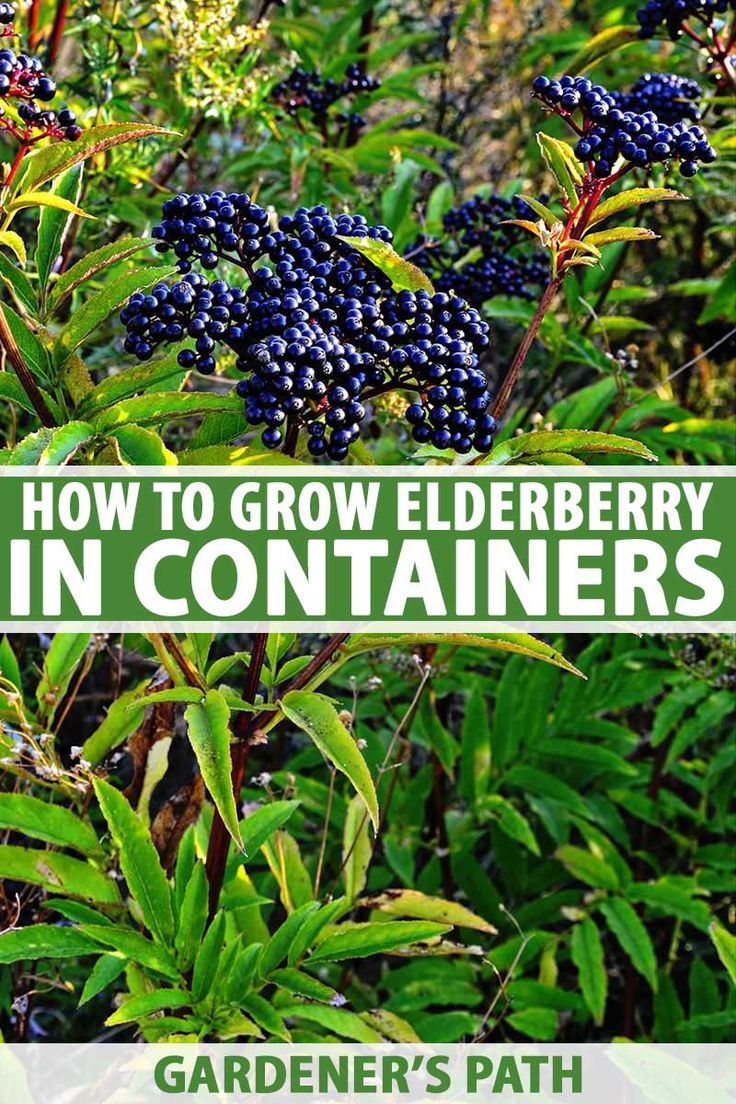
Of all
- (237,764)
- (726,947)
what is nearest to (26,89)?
(237,764)

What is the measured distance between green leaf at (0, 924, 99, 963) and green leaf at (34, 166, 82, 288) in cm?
103

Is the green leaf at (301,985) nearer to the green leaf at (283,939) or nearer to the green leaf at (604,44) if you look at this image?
the green leaf at (283,939)

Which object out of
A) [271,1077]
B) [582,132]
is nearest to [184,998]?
[271,1077]

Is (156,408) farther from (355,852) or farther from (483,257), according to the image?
(483,257)

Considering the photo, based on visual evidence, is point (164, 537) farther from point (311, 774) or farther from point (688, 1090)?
point (311, 774)

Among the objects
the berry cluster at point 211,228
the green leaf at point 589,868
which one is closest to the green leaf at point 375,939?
the green leaf at point 589,868

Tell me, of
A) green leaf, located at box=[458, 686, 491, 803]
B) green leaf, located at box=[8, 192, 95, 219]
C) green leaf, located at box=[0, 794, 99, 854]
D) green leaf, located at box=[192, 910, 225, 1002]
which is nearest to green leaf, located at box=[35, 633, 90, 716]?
green leaf, located at box=[0, 794, 99, 854]

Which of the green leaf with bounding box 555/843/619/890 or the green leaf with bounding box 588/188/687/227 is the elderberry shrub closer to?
the green leaf with bounding box 588/188/687/227

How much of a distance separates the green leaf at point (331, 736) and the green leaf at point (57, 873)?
0.64 metres

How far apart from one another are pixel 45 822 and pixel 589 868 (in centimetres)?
140

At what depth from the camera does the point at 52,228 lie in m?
1.83

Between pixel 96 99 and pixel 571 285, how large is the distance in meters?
1.31

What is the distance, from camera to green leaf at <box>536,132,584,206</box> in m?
1.72

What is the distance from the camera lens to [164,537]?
1820 mm
